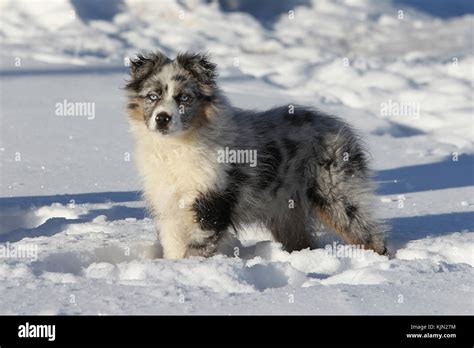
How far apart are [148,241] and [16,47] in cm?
912

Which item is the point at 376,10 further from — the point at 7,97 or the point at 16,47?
the point at 7,97

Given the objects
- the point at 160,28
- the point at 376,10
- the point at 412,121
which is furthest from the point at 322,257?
the point at 376,10

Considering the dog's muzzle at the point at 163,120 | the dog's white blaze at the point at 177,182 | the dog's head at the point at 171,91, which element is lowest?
the dog's white blaze at the point at 177,182

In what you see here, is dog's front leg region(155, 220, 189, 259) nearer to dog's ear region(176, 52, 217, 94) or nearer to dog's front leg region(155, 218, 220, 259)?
dog's front leg region(155, 218, 220, 259)

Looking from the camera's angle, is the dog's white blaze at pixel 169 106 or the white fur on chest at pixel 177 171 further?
the white fur on chest at pixel 177 171

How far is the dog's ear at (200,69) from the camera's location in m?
6.04

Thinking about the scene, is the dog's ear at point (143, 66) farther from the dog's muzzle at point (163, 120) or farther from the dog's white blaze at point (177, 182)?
the dog's muzzle at point (163, 120)

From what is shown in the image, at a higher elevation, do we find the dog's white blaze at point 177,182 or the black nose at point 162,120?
the black nose at point 162,120

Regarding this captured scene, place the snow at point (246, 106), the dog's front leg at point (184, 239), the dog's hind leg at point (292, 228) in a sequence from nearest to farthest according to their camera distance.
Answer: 1. the snow at point (246, 106)
2. the dog's front leg at point (184, 239)
3. the dog's hind leg at point (292, 228)

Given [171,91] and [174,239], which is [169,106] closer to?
[171,91]

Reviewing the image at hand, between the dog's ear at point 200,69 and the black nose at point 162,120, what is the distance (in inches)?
19.0

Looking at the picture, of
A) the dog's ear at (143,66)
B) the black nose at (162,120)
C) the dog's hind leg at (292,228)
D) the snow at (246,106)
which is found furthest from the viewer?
the dog's hind leg at (292,228)

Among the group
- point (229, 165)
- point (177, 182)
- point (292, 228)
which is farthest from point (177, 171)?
point (292, 228)

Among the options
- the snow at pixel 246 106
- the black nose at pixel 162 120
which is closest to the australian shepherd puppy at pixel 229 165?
the black nose at pixel 162 120
